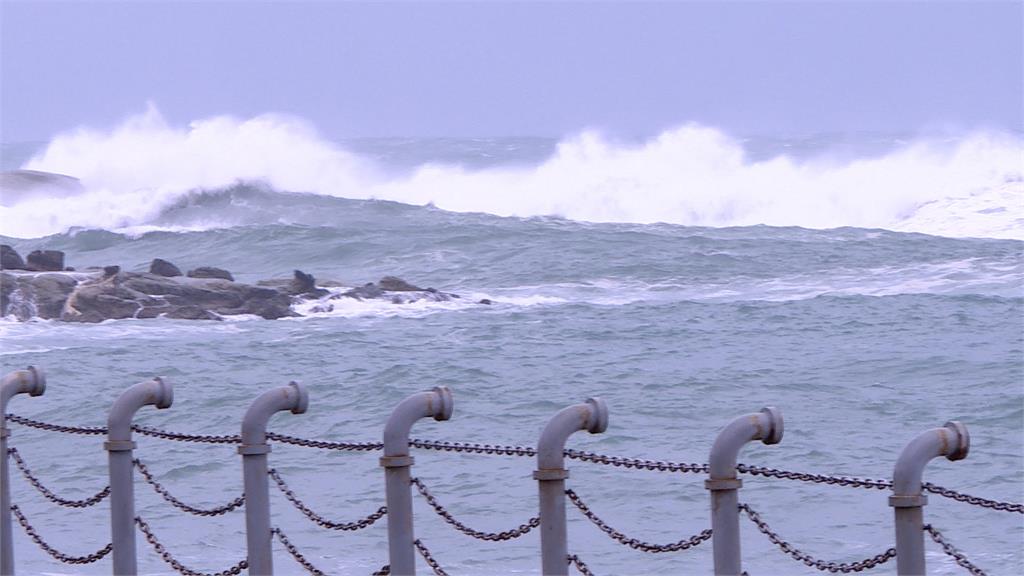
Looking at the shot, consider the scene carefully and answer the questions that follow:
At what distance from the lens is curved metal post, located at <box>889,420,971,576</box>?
12.2 ft

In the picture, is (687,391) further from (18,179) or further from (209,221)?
(18,179)

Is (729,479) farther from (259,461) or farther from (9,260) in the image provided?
(9,260)

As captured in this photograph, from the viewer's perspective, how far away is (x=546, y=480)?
14.0ft

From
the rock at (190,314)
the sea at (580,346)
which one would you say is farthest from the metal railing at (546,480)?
the rock at (190,314)

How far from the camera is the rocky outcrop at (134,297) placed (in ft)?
69.3

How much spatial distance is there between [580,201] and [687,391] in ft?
89.8

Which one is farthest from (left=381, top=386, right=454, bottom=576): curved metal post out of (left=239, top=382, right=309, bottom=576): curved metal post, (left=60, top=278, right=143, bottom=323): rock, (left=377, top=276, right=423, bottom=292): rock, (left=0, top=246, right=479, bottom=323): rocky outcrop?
(left=377, top=276, right=423, bottom=292): rock

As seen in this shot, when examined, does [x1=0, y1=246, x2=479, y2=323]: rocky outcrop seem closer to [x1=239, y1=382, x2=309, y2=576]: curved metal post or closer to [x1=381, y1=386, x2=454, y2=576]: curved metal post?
[x1=239, y1=382, x2=309, y2=576]: curved metal post

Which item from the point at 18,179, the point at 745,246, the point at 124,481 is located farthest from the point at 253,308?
the point at 18,179

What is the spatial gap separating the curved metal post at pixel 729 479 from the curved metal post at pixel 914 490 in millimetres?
421

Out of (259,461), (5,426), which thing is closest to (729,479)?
(259,461)

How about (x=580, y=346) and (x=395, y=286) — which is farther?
(x=395, y=286)

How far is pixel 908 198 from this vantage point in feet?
131

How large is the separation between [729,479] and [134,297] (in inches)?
730
